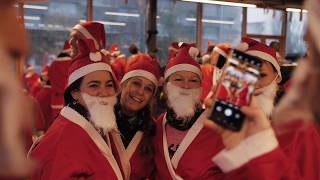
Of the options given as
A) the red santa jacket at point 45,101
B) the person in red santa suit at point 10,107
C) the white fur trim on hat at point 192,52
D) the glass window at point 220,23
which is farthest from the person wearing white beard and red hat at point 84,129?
the glass window at point 220,23

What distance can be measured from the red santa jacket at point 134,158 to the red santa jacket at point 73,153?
→ 5.7 inches

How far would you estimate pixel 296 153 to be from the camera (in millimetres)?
2008

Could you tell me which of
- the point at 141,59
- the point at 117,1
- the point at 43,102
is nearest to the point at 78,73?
the point at 141,59

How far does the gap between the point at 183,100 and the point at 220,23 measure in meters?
6.70

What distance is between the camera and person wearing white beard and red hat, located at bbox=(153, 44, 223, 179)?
2334 millimetres

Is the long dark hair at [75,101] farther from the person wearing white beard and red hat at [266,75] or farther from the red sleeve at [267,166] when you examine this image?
the red sleeve at [267,166]

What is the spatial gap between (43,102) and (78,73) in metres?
3.71

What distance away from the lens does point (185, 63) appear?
2662 millimetres

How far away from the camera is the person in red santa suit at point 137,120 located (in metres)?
2.57

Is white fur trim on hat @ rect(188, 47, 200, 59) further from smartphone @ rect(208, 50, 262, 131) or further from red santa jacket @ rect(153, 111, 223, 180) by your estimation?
smartphone @ rect(208, 50, 262, 131)

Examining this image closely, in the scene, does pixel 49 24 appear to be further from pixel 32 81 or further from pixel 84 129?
pixel 84 129

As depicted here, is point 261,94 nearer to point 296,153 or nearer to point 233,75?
point 296,153

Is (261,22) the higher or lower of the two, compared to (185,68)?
higher

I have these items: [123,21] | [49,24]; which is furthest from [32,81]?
[123,21]
